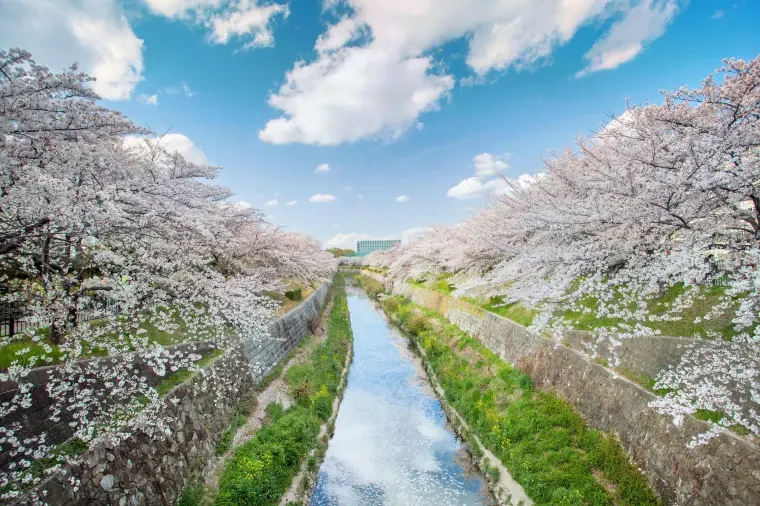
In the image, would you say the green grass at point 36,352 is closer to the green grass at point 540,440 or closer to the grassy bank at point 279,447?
the grassy bank at point 279,447

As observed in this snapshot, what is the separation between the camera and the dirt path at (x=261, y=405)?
28.6 ft

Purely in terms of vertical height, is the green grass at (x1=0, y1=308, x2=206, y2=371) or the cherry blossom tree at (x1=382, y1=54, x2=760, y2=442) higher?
the cherry blossom tree at (x1=382, y1=54, x2=760, y2=442)

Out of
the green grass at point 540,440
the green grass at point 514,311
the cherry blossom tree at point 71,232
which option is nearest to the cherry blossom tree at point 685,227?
the green grass at point 540,440

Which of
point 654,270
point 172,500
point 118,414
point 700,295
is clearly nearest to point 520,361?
point 700,295

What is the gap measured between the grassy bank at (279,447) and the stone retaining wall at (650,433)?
23.2 ft

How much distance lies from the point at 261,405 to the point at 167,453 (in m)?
4.37

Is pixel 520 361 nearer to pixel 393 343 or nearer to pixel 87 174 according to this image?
pixel 393 343

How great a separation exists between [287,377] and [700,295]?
12.6 m

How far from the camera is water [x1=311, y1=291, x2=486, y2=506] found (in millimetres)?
9453

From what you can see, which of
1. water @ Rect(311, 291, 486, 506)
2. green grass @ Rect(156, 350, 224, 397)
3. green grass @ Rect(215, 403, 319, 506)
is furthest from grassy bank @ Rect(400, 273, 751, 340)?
green grass @ Rect(156, 350, 224, 397)

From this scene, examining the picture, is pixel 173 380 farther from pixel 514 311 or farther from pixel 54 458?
pixel 514 311

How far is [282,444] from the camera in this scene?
9.52 metres

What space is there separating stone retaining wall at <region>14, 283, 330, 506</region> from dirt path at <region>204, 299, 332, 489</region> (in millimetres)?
329

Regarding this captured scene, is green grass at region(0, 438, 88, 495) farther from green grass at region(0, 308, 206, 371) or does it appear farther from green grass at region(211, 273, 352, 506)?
green grass at region(211, 273, 352, 506)
